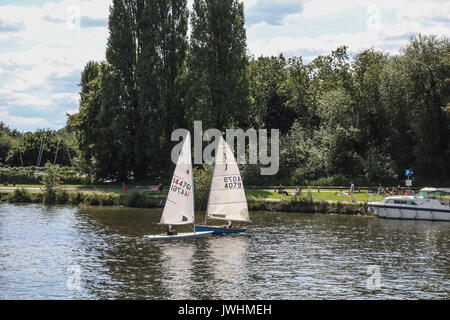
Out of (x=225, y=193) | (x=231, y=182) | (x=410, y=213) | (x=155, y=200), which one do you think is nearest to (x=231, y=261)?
(x=225, y=193)

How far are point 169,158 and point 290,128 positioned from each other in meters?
27.3

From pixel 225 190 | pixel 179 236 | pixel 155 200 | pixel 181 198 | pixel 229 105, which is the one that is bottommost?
pixel 179 236

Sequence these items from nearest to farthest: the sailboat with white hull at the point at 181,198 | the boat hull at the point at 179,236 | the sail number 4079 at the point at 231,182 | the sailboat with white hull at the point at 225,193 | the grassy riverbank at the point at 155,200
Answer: the boat hull at the point at 179,236 → the sailboat with white hull at the point at 181,198 → the sailboat with white hull at the point at 225,193 → the sail number 4079 at the point at 231,182 → the grassy riverbank at the point at 155,200

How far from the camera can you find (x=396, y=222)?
2483 inches

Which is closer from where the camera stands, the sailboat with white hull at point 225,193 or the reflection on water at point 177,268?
the reflection on water at point 177,268

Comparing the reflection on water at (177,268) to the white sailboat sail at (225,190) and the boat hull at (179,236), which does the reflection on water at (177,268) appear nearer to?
the boat hull at (179,236)

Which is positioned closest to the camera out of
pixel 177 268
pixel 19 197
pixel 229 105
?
pixel 177 268

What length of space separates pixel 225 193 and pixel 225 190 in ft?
0.96

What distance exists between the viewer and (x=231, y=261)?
41.6 m

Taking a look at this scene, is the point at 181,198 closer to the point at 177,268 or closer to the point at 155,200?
the point at 177,268

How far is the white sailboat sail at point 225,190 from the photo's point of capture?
173ft

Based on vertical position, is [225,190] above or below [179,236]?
above

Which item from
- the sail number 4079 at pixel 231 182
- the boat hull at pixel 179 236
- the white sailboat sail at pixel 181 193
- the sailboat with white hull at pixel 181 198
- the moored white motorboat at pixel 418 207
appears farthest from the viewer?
the moored white motorboat at pixel 418 207

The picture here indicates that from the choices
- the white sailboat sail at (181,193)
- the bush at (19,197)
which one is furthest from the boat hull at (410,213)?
the bush at (19,197)
